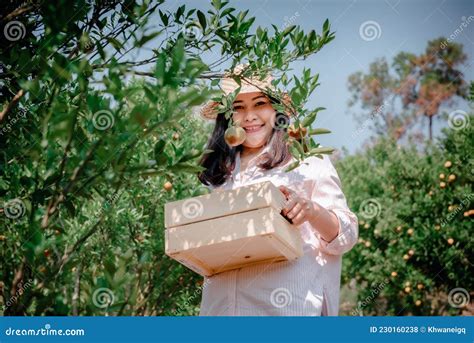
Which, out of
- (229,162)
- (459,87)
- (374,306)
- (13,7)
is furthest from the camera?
(459,87)

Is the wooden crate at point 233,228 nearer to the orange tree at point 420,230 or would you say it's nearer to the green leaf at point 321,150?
the green leaf at point 321,150

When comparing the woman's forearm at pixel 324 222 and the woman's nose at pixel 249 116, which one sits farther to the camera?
the woman's nose at pixel 249 116

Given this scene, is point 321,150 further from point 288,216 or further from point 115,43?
point 115,43

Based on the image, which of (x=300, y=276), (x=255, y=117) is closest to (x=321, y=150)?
(x=300, y=276)

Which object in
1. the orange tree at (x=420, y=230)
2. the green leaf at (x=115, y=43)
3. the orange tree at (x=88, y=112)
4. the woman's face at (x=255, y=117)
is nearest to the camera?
the orange tree at (x=88, y=112)

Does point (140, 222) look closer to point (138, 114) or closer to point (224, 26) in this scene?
point (224, 26)

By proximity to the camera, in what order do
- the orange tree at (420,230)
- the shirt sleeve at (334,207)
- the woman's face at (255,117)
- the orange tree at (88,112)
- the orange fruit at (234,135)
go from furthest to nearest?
the orange tree at (420,230)
the woman's face at (255,117)
the orange fruit at (234,135)
the shirt sleeve at (334,207)
the orange tree at (88,112)

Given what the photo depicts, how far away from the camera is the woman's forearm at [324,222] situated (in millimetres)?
2551

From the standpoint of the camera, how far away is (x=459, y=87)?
16250 millimetres

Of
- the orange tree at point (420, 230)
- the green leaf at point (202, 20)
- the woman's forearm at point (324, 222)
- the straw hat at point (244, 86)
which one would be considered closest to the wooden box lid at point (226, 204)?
the woman's forearm at point (324, 222)

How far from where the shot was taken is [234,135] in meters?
2.83

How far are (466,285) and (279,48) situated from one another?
5834 millimetres

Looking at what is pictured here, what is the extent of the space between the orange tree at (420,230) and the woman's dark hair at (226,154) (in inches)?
170

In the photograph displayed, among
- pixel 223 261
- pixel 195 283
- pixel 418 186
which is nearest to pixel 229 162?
pixel 223 261
